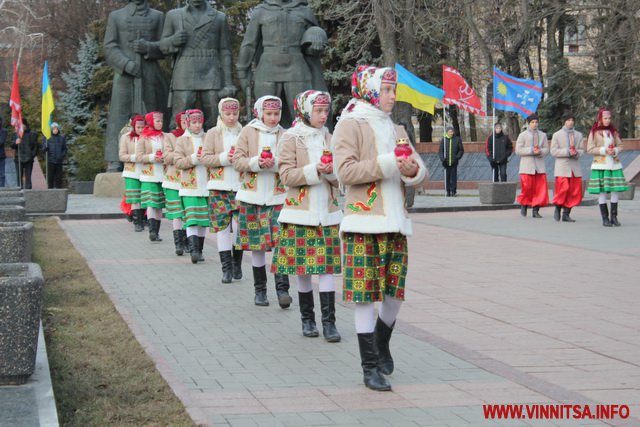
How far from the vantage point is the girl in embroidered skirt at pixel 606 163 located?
17531mm

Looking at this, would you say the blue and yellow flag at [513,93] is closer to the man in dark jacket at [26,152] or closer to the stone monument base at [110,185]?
the stone monument base at [110,185]

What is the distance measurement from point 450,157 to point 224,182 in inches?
735

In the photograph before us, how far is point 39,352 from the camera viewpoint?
255 inches

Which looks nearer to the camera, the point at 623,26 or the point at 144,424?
the point at 144,424

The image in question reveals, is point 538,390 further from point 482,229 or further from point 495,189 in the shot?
point 495,189

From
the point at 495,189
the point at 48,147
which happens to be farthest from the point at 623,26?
the point at 48,147

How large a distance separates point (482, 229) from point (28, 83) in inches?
1657

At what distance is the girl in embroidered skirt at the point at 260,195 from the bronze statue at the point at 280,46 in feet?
31.9

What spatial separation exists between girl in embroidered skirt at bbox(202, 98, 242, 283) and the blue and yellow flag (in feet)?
45.8

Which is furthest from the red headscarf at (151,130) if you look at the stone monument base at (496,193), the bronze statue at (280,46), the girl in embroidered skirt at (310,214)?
the stone monument base at (496,193)

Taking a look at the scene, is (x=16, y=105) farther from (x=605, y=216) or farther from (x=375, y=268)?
(x=375, y=268)

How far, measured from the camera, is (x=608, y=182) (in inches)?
690

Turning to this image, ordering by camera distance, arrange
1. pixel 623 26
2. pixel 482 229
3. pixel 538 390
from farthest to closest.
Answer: pixel 623 26
pixel 482 229
pixel 538 390

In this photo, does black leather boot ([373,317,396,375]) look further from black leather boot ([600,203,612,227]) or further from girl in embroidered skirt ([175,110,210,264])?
black leather boot ([600,203,612,227])
